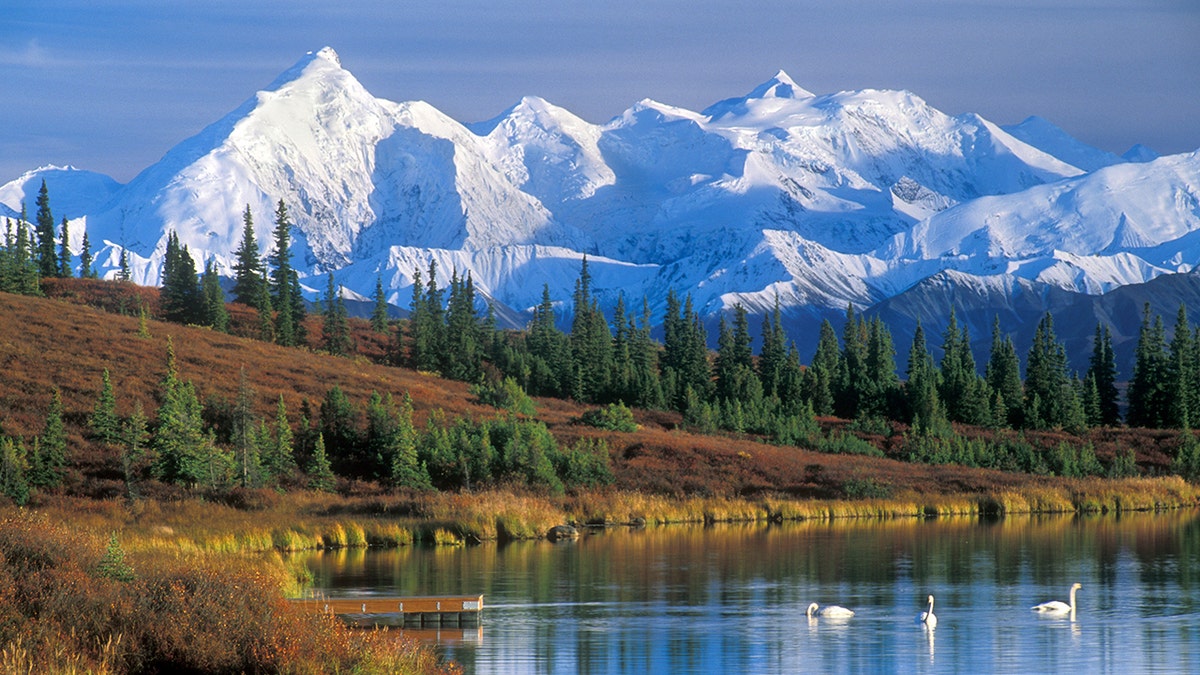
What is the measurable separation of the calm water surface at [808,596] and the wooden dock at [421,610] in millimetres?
529

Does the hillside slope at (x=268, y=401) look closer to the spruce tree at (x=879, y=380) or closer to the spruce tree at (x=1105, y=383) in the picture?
the spruce tree at (x=879, y=380)

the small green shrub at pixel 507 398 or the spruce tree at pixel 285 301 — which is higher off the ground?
the spruce tree at pixel 285 301

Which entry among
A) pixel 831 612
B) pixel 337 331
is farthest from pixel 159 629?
pixel 337 331

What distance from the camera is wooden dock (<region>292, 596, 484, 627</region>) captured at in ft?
98.6

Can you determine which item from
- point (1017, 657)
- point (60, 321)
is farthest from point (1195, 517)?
point (60, 321)

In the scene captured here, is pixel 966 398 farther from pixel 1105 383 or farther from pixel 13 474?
pixel 13 474

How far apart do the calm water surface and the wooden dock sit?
53cm

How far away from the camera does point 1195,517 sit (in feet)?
199

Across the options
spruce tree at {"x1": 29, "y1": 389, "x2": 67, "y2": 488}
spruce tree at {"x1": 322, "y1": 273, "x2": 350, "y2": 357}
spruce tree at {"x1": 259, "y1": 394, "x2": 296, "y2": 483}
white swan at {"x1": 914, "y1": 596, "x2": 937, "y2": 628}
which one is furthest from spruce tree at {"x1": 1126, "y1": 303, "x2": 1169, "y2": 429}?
white swan at {"x1": 914, "y1": 596, "x2": 937, "y2": 628}

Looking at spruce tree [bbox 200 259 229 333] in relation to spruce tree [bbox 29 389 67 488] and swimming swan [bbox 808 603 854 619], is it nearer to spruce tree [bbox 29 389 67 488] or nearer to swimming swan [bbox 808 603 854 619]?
spruce tree [bbox 29 389 67 488]

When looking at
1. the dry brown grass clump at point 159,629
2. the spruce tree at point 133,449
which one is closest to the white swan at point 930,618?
the dry brown grass clump at point 159,629

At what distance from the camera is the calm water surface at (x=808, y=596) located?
2656 cm

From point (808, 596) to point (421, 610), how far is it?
996 cm

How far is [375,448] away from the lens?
6241 cm
